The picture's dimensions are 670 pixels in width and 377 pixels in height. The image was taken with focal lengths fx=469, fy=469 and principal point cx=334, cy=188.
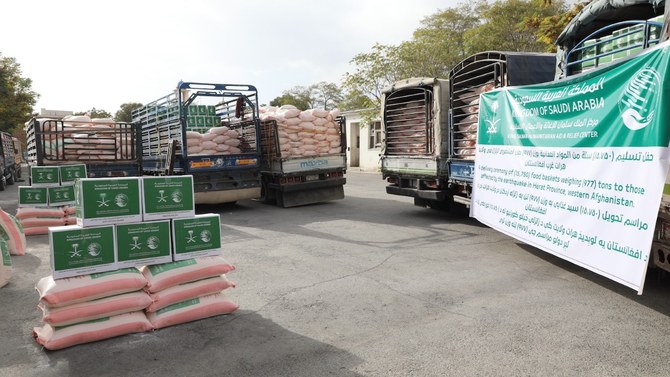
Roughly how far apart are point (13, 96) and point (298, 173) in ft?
98.8

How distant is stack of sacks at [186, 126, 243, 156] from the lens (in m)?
11.6

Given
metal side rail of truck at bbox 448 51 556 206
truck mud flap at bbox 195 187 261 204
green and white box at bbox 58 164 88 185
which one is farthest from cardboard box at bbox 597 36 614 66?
green and white box at bbox 58 164 88 185

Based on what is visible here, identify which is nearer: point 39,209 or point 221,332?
point 221,332

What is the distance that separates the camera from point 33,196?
927 centimetres

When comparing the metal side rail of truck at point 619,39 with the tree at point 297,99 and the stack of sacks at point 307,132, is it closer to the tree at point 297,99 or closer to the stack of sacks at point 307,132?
the stack of sacks at point 307,132

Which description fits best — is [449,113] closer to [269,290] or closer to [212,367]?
[269,290]

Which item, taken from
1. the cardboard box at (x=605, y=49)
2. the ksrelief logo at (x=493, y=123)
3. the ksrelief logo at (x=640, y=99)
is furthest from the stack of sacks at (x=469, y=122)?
the ksrelief logo at (x=640, y=99)

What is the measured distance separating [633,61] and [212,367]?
4513 millimetres

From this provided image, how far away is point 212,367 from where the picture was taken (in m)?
3.49

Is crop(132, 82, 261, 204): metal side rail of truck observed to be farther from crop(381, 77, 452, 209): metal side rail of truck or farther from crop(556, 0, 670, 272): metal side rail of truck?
crop(556, 0, 670, 272): metal side rail of truck

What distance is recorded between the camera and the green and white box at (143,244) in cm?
424

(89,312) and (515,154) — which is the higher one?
(515,154)

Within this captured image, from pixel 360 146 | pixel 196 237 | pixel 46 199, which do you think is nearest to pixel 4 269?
pixel 196 237

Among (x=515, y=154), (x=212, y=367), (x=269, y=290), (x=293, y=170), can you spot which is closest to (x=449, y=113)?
(x=515, y=154)
